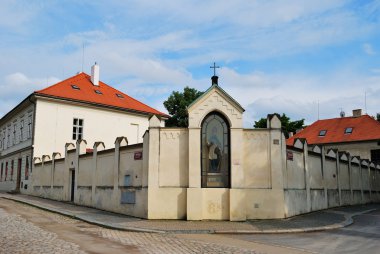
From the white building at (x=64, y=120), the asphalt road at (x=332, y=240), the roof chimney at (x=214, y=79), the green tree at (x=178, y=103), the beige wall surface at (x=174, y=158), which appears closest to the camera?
the asphalt road at (x=332, y=240)

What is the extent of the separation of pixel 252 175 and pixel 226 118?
8.37 feet

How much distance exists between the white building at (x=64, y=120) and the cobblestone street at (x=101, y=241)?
21370mm

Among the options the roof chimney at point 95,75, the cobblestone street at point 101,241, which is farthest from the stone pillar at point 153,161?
the roof chimney at point 95,75

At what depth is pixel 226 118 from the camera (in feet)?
51.7

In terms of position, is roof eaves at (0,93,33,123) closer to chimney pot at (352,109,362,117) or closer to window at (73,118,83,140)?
window at (73,118,83,140)

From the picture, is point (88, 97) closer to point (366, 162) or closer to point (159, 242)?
point (366, 162)

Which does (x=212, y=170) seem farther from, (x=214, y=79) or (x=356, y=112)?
(x=356, y=112)

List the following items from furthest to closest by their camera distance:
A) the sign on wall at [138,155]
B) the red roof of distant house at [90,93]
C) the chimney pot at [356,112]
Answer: the chimney pot at [356,112]
the red roof of distant house at [90,93]
the sign on wall at [138,155]

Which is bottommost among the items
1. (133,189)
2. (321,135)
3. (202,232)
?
(202,232)

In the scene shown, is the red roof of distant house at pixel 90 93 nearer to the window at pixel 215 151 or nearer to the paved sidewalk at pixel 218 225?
the paved sidewalk at pixel 218 225

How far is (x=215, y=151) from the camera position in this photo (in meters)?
15.6

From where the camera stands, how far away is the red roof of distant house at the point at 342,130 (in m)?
42.7

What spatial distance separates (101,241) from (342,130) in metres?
41.4

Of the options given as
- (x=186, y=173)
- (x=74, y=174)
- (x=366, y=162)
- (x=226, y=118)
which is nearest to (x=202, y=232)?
(x=186, y=173)
